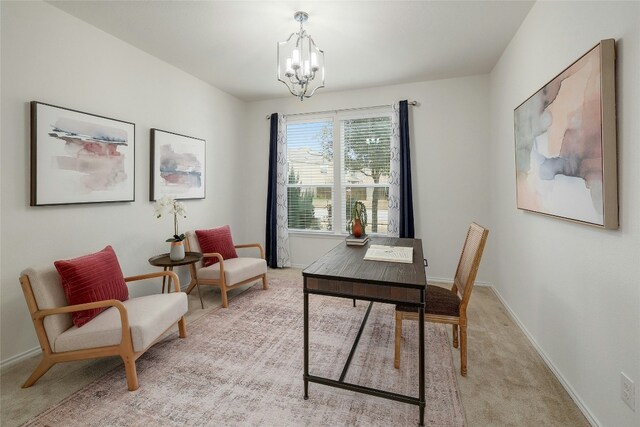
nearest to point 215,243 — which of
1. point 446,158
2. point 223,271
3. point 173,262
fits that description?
point 223,271

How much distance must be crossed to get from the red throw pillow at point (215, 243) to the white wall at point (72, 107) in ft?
1.35

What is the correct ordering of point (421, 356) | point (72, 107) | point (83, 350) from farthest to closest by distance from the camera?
point (72, 107), point (83, 350), point (421, 356)

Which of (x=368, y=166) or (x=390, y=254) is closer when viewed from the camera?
(x=390, y=254)

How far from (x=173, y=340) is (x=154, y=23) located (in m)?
2.88

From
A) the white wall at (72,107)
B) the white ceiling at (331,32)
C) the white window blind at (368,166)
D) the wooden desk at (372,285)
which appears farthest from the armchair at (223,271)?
the white ceiling at (331,32)

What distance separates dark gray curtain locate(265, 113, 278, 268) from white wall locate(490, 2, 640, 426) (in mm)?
3236

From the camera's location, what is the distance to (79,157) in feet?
8.46

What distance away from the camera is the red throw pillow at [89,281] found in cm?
198

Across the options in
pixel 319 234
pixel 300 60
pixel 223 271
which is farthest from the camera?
pixel 319 234

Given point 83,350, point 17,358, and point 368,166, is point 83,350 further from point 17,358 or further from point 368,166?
point 368,166

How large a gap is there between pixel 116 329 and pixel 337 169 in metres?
3.44

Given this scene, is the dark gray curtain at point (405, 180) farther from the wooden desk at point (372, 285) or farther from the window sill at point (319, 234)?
the wooden desk at point (372, 285)

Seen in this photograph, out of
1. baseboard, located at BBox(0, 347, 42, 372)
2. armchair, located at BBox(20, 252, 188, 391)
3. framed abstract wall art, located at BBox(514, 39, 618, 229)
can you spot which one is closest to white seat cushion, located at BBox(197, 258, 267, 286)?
armchair, located at BBox(20, 252, 188, 391)

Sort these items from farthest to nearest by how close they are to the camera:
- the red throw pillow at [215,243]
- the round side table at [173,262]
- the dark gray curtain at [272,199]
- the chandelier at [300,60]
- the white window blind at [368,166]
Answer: the dark gray curtain at [272,199]
the white window blind at [368,166]
the red throw pillow at [215,243]
the round side table at [173,262]
the chandelier at [300,60]
